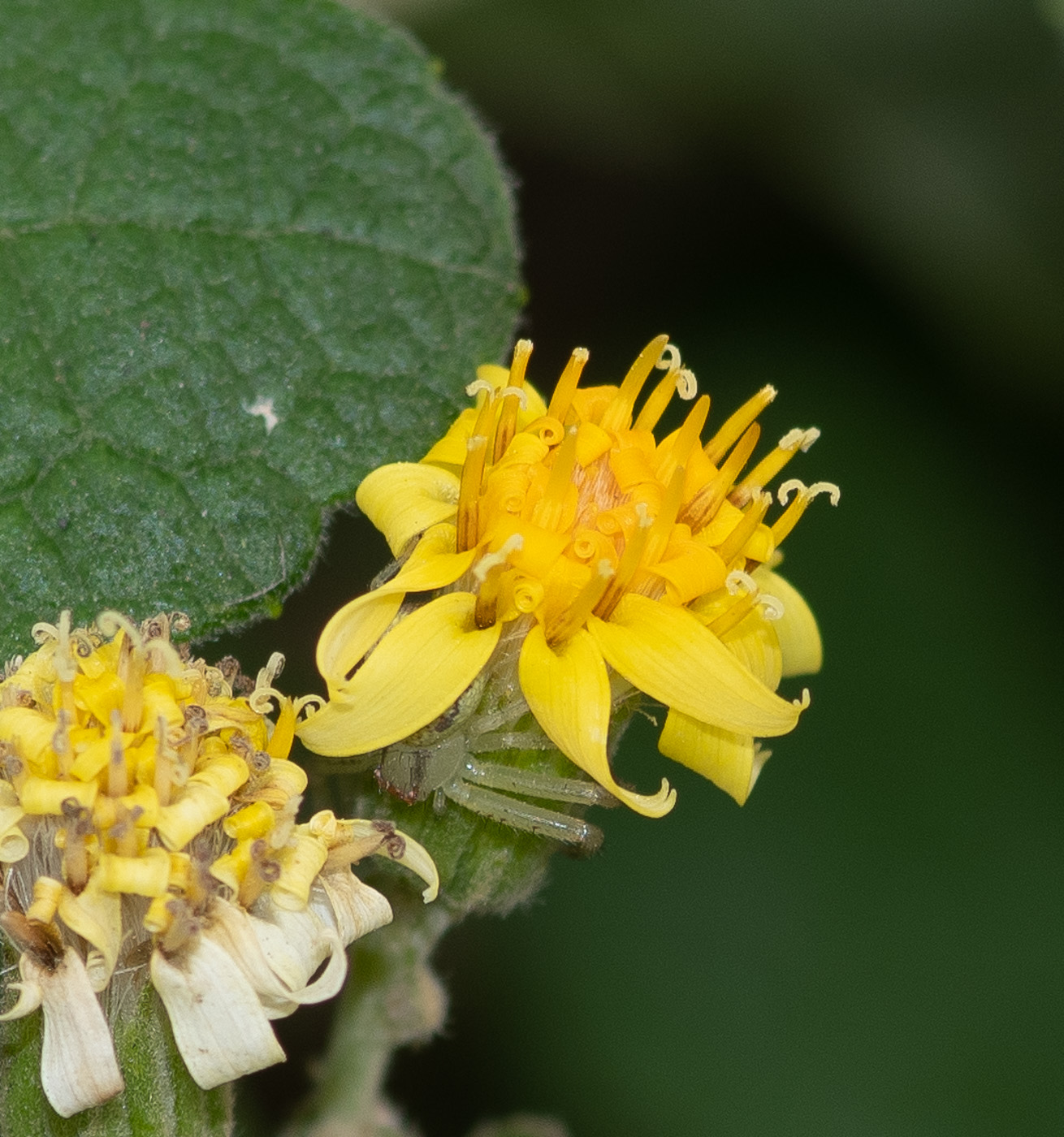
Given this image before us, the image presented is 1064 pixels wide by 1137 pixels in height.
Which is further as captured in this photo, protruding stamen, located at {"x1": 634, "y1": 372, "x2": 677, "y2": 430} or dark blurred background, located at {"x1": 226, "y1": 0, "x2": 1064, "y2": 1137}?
dark blurred background, located at {"x1": 226, "y1": 0, "x2": 1064, "y2": 1137}

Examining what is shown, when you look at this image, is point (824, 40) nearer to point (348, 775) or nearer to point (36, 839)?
point (348, 775)

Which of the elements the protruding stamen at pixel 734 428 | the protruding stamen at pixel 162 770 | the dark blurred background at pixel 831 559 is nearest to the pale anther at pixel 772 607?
the protruding stamen at pixel 734 428

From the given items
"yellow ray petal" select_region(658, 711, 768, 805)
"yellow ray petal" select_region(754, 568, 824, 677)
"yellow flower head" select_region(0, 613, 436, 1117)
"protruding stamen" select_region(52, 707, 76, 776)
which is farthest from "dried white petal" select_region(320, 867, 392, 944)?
"yellow ray petal" select_region(754, 568, 824, 677)

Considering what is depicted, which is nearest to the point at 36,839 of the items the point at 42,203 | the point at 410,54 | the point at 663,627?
the point at 663,627

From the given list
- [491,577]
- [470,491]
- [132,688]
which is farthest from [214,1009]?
[470,491]

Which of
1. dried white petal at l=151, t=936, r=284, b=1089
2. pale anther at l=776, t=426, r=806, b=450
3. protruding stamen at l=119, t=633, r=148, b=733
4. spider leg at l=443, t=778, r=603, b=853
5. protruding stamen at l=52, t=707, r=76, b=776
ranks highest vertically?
pale anther at l=776, t=426, r=806, b=450

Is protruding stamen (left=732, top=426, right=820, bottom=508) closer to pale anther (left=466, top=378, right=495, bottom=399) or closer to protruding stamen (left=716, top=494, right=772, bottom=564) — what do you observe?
protruding stamen (left=716, top=494, right=772, bottom=564)
